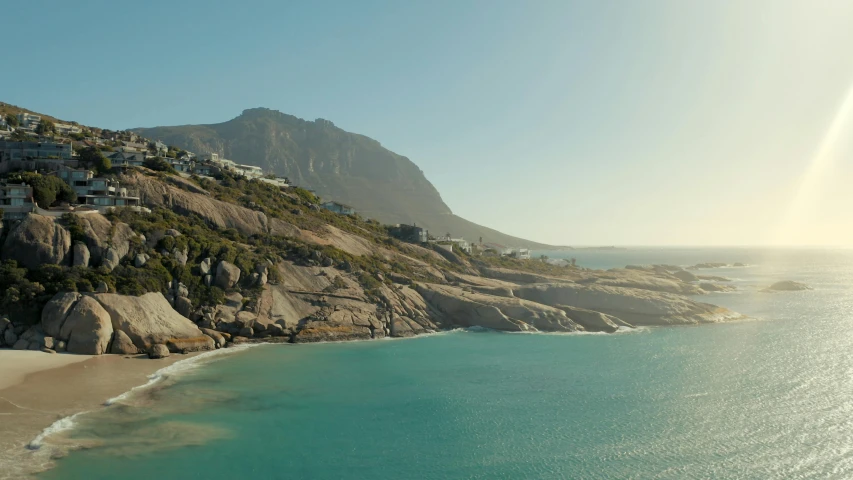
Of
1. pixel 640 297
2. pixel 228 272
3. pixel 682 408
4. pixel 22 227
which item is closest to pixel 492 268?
pixel 640 297

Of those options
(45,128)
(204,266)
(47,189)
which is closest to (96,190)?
(47,189)

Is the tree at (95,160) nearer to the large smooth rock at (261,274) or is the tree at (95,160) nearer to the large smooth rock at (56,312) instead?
the large smooth rock at (261,274)

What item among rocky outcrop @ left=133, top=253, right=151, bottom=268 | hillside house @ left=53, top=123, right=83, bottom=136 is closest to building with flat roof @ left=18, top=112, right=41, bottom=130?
hillside house @ left=53, top=123, right=83, bottom=136

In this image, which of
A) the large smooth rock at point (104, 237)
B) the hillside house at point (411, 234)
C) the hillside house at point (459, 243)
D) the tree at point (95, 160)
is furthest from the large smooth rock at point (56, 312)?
the hillside house at point (459, 243)

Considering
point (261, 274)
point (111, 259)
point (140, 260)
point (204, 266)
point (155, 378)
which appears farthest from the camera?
point (261, 274)

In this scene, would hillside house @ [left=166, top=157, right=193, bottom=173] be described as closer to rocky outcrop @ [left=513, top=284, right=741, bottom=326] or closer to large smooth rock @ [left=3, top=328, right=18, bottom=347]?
large smooth rock @ [left=3, top=328, right=18, bottom=347]

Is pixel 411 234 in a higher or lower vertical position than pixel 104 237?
higher

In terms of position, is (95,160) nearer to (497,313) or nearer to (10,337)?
(10,337)
